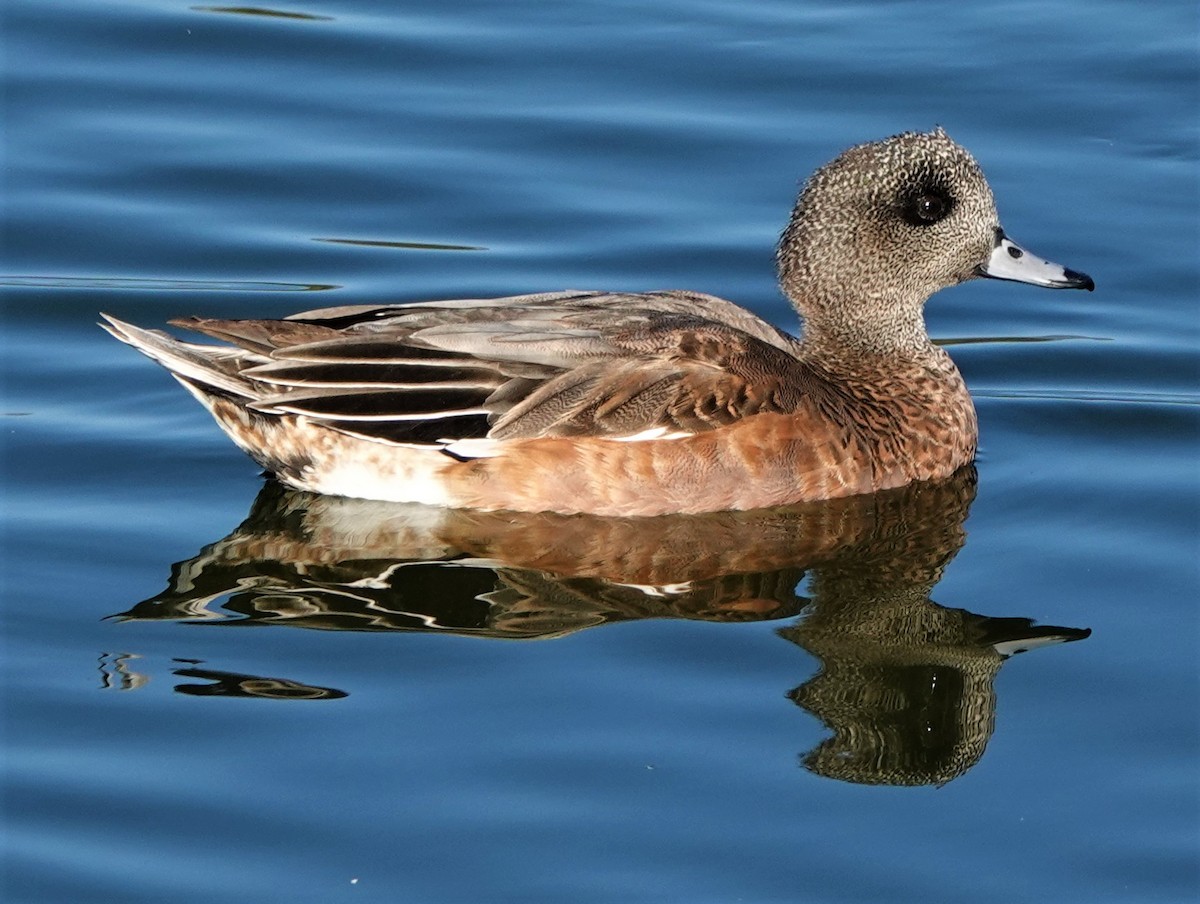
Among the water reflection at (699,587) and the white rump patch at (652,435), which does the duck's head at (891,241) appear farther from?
the white rump patch at (652,435)

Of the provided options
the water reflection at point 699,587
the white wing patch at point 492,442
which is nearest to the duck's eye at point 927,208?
the water reflection at point 699,587

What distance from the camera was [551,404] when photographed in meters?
7.59

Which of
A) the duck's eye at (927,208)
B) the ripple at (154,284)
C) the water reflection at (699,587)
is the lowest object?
the water reflection at (699,587)

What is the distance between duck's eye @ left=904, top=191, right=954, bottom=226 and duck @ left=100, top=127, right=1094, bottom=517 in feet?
0.27

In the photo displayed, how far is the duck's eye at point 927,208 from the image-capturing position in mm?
8156

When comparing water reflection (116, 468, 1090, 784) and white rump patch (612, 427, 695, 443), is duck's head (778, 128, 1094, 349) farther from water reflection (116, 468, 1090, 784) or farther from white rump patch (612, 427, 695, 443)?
white rump patch (612, 427, 695, 443)

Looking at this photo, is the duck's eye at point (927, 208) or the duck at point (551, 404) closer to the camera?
the duck at point (551, 404)

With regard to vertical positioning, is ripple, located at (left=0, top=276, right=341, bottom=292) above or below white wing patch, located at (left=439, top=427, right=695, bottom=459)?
above

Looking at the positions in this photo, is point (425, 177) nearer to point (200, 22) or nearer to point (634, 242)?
point (634, 242)

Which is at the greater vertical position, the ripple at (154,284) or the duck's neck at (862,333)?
the ripple at (154,284)

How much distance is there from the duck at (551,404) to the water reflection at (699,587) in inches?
4.4

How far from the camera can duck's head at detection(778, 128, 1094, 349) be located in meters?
8.12

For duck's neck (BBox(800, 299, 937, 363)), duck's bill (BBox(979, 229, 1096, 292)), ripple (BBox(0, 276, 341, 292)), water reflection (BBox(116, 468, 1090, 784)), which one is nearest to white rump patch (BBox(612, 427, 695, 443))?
water reflection (BBox(116, 468, 1090, 784))

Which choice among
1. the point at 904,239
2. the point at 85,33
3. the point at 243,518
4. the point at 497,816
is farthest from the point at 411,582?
the point at 85,33
